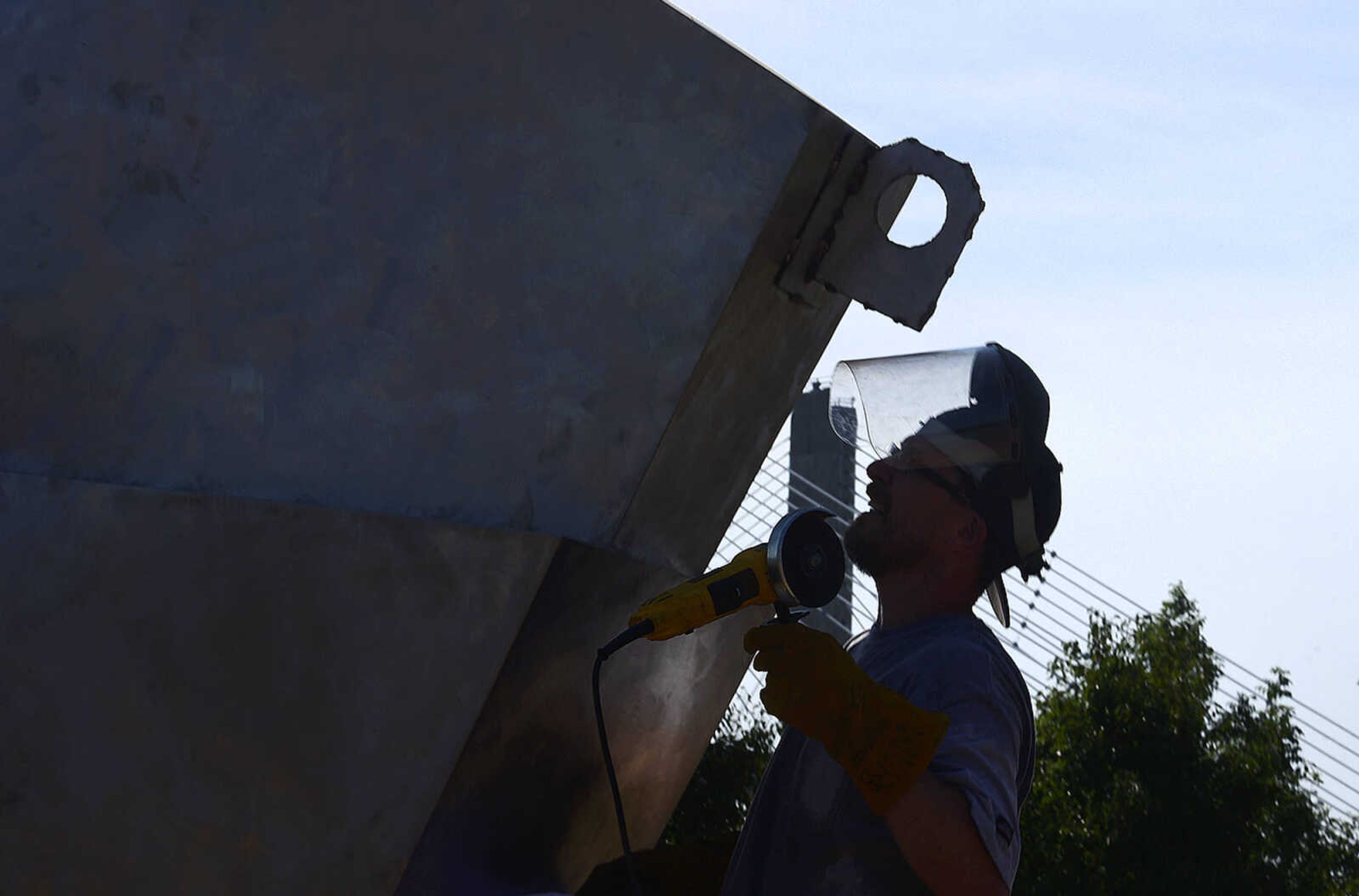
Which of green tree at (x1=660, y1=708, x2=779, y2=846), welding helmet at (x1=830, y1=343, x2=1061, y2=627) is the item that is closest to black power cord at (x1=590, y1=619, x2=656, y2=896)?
welding helmet at (x1=830, y1=343, x2=1061, y2=627)

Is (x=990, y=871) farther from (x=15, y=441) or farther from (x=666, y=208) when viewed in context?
(x=15, y=441)

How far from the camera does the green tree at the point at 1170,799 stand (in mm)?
7121

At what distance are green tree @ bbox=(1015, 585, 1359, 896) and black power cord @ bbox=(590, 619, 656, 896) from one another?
193 inches

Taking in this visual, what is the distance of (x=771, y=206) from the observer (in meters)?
2.56

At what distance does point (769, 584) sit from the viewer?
7.91ft

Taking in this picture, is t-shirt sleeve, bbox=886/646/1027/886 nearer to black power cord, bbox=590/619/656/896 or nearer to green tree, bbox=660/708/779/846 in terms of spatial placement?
black power cord, bbox=590/619/656/896

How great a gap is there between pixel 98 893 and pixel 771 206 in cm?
162

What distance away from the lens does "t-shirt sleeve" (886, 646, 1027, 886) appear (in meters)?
2.17

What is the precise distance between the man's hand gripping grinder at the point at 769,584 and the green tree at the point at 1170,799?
5093mm

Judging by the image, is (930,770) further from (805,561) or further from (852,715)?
(805,561)

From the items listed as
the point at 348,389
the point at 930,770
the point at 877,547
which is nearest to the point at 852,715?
the point at 930,770

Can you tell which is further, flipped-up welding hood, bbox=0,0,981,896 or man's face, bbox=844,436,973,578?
man's face, bbox=844,436,973,578

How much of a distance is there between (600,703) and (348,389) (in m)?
0.85

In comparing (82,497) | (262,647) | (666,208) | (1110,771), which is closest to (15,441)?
(82,497)
